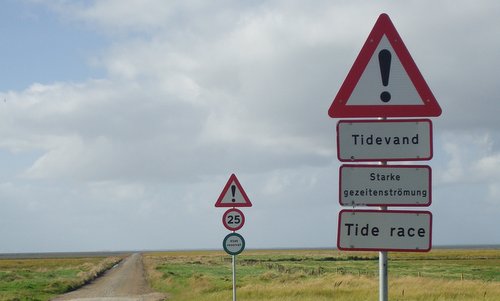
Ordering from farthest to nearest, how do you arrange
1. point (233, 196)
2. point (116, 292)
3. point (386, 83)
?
point (116, 292), point (233, 196), point (386, 83)

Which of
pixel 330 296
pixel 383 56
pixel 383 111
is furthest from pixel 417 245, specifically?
pixel 330 296

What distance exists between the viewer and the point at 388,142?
4.34 metres

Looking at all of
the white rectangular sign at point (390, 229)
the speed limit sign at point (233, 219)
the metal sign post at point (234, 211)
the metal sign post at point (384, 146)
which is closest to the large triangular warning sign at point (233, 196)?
the metal sign post at point (234, 211)

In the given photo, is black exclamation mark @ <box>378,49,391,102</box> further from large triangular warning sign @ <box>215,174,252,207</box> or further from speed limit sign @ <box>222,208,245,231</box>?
speed limit sign @ <box>222,208,245,231</box>

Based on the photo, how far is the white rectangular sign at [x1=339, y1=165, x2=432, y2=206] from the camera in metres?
4.27

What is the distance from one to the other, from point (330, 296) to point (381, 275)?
1654 cm

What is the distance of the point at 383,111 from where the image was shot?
439cm

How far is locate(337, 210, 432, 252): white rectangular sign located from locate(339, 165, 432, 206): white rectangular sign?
0.25 ft

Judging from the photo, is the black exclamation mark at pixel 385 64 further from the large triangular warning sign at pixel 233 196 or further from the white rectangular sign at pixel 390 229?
the large triangular warning sign at pixel 233 196

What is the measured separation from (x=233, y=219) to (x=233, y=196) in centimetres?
47

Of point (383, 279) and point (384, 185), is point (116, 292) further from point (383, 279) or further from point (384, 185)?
point (384, 185)

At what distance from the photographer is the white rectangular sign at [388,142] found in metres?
4.32

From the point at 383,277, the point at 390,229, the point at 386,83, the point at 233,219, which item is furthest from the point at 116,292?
the point at 386,83

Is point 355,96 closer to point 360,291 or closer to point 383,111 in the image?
point 383,111
